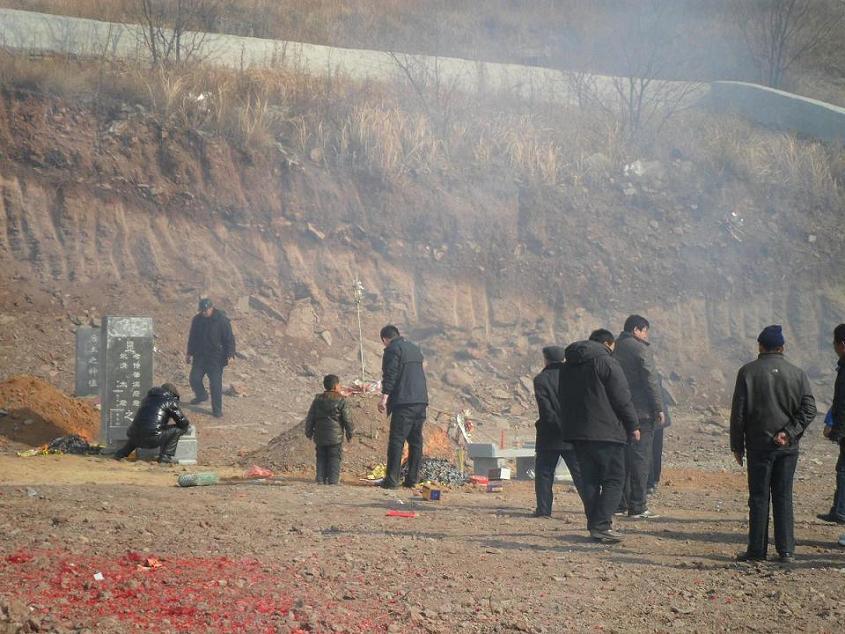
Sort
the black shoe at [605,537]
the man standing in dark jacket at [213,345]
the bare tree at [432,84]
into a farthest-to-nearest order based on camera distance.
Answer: the bare tree at [432,84] → the man standing in dark jacket at [213,345] → the black shoe at [605,537]

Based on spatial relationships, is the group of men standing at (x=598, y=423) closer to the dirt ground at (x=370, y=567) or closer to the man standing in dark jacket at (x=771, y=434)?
the dirt ground at (x=370, y=567)

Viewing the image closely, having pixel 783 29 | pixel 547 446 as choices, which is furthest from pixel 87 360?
pixel 783 29

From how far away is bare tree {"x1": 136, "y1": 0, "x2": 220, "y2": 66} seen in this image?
2636 centimetres

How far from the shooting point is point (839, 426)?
8.97 meters

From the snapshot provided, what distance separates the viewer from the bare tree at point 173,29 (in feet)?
86.5

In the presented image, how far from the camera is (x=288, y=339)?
74.2 feet

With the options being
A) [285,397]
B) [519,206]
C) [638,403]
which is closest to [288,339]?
[285,397]

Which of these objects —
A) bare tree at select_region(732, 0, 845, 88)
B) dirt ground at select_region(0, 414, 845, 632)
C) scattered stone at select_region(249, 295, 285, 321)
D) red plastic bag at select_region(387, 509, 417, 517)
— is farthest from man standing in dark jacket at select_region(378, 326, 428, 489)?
bare tree at select_region(732, 0, 845, 88)

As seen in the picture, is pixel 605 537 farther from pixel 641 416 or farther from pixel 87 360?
pixel 87 360

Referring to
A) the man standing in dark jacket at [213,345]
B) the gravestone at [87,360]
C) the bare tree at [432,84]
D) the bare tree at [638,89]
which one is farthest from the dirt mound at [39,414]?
the bare tree at [638,89]

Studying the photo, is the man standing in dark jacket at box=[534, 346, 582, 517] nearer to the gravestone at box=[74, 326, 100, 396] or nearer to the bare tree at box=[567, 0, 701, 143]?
the gravestone at box=[74, 326, 100, 396]

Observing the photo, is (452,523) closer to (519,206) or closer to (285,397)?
(285,397)

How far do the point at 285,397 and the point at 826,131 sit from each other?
60.2 ft

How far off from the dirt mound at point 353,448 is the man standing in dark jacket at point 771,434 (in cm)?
741
